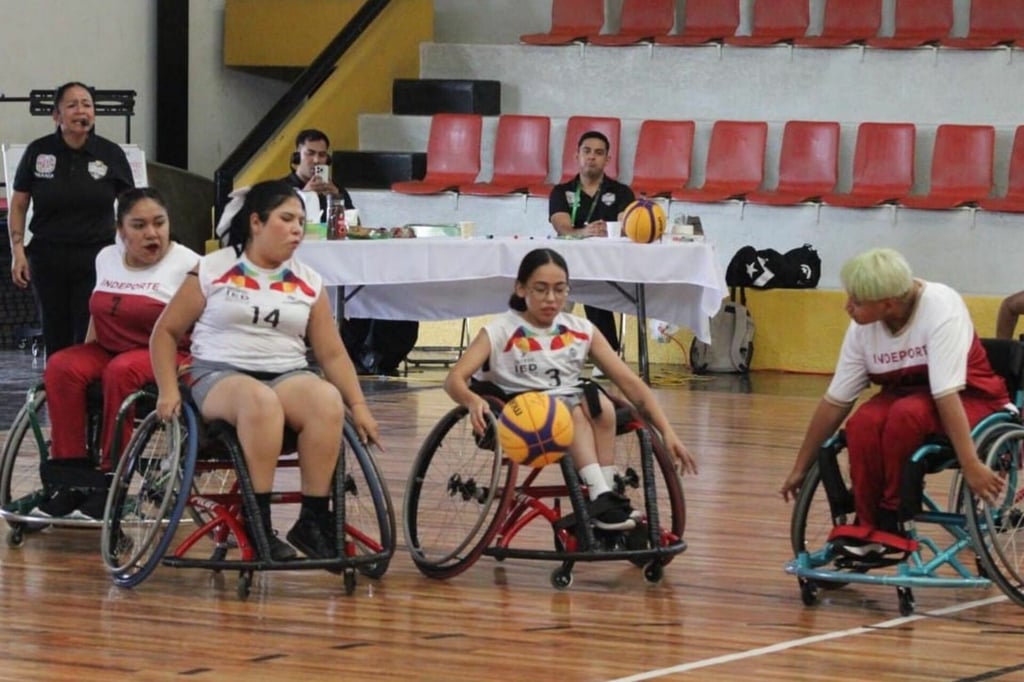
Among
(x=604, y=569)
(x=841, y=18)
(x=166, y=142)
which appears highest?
(x=841, y=18)

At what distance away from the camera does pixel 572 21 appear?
39.6ft

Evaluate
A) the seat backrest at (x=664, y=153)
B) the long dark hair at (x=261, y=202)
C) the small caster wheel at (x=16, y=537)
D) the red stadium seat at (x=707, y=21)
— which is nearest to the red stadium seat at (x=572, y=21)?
the red stadium seat at (x=707, y=21)

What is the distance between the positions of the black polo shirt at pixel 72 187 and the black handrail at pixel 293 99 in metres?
4.77

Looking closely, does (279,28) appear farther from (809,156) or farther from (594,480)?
(594,480)

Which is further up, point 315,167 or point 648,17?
point 648,17

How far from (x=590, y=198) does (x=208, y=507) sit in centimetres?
444

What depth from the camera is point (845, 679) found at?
320cm

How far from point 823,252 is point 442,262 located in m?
3.37

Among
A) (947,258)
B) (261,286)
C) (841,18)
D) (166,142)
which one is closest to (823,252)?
(947,258)

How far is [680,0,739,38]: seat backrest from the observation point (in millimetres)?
Answer: 11727

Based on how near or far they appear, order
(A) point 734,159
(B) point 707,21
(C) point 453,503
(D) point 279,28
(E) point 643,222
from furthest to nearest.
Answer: (D) point 279,28 < (B) point 707,21 < (A) point 734,159 < (E) point 643,222 < (C) point 453,503

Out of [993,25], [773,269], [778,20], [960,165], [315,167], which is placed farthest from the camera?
[778,20]

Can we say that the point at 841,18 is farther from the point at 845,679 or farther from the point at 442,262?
the point at 845,679

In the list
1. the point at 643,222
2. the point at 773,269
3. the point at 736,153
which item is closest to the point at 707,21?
the point at 736,153
